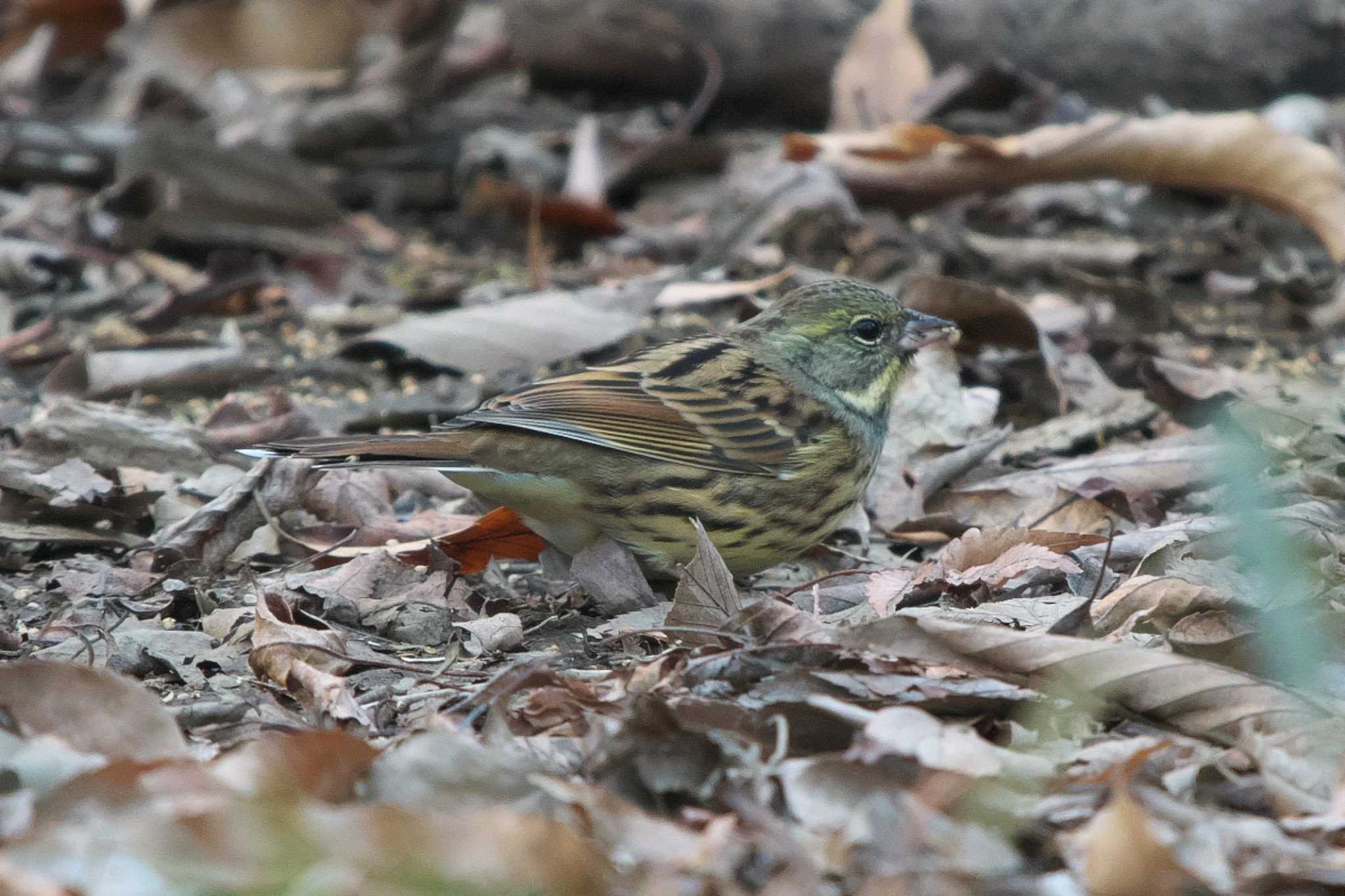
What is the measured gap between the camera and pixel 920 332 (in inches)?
210

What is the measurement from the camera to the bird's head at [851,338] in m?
5.29

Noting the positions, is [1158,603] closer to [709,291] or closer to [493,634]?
[493,634]

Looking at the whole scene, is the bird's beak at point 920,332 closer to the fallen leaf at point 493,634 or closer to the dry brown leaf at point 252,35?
the fallen leaf at point 493,634

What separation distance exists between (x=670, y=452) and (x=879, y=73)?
4.16 metres

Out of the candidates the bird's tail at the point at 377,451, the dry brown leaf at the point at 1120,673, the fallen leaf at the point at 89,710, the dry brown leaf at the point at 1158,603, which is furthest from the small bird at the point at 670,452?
the dry brown leaf at the point at 1120,673

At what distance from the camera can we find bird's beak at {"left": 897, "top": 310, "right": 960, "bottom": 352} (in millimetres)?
5297

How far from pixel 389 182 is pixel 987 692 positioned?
19.5 feet

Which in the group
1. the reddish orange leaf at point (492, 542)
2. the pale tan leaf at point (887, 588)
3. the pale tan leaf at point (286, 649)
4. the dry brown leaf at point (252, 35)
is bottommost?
the reddish orange leaf at point (492, 542)

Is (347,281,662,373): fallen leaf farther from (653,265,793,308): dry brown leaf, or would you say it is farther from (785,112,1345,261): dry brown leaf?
(785,112,1345,261): dry brown leaf

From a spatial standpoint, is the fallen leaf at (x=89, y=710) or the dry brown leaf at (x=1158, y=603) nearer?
the fallen leaf at (x=89, y=710)

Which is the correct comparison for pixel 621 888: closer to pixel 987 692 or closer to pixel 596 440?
pixel 987 692

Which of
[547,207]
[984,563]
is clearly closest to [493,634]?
[984,563]

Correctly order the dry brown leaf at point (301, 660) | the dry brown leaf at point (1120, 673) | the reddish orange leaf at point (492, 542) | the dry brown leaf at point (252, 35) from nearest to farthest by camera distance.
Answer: the dry brown leaf at point (1120, 673)
the dry brown leaf at point (301, 660)
the reddish orange leaf at point (492, 542)
the dry brown leaf at point (252, 35)

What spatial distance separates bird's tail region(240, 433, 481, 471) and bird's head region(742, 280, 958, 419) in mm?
1237
